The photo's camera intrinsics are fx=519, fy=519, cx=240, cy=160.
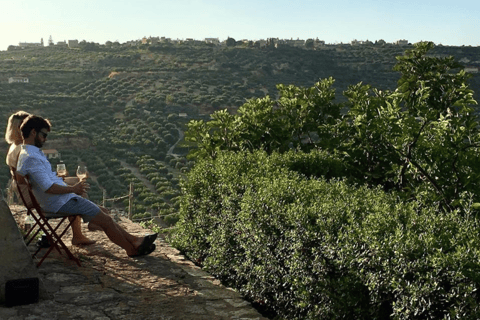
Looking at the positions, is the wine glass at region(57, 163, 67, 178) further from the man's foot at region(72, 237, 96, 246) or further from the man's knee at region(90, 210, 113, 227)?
the man's knee at region(90, 210, 113, 227)

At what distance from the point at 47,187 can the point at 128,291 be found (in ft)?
3.72

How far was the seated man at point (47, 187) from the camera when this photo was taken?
4383mm

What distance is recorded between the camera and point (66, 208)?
4.51 meters

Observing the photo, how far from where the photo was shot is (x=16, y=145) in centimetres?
479

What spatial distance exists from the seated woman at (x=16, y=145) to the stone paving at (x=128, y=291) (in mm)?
221

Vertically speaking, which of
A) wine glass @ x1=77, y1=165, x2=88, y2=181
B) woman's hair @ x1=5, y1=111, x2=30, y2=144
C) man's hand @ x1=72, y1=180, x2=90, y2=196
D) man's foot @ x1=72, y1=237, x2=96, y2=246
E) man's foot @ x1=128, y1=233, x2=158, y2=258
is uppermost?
woman's hair @ x1=5, y1=111, x2=30, y2=144

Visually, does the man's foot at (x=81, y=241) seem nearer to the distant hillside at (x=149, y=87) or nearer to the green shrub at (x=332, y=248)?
the green shrub at (x=332, y=248)

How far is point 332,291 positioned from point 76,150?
34.6 m

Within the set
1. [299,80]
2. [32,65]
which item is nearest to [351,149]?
[299,80]

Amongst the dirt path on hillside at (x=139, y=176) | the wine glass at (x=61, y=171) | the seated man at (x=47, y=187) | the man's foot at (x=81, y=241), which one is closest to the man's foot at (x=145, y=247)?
the seated man at (x=47, y=187)

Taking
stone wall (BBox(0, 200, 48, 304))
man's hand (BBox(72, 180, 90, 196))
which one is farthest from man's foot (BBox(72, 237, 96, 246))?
stone wall (BBox(0, 200, 48, 304))

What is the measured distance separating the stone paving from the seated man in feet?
1.24

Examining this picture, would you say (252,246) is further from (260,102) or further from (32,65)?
(32,65)

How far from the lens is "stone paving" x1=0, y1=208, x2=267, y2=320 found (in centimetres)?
360
